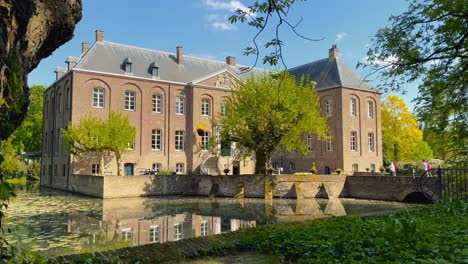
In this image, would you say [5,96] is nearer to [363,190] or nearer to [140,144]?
[363,190]

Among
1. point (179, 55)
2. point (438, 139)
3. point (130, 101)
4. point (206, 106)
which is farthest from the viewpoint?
point (179, 55)

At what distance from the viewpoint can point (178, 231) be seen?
11.8 meters

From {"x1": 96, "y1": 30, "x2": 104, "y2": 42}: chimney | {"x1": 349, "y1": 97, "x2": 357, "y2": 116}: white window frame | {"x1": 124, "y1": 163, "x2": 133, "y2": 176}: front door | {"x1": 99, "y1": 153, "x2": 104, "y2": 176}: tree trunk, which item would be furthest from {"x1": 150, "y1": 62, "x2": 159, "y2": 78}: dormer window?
{"x1": 349, "y1": 97, "x2": 357, "y2": 116}: white window frame

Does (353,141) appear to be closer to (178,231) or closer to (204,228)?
(204,228)

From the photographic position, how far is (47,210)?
57.0 feet

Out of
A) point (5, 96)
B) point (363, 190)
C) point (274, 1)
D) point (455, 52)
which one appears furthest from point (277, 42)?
point (363, 190)

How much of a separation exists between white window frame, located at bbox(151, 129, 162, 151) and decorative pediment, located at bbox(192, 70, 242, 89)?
5490 mm

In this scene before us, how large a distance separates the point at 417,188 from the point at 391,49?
1295cm

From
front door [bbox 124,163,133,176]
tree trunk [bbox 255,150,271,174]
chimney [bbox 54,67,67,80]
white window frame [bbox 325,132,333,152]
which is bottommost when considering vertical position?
front door [bbox 124,163,133,176]

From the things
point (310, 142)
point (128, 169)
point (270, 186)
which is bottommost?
point (270, 186)

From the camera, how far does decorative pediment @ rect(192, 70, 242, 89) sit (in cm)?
3538

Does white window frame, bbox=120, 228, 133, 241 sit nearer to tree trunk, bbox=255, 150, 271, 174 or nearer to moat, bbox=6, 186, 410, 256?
moat, bbox=6, 186, 410, 256

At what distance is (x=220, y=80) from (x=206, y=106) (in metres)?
2.80

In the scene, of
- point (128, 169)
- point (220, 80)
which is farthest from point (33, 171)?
point (220, 80)
